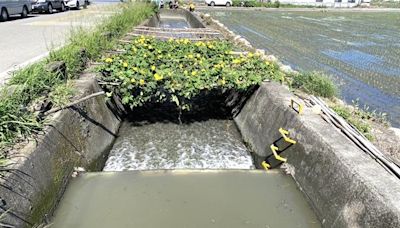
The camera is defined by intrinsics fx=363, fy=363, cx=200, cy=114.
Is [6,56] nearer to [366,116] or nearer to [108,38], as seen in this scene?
[108,38]

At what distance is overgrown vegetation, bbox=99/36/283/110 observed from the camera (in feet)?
19.2

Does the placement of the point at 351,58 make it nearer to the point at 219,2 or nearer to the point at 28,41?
the point at 28,41

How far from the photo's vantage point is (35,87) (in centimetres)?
461

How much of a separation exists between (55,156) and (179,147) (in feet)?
7.18

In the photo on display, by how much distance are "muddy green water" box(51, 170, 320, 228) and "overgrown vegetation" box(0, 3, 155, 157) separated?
3.01ft

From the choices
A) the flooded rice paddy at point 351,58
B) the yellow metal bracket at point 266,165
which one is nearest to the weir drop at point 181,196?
the yellow metal bracket at point 266,165

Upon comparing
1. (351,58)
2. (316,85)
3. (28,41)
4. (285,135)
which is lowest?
(351,58)

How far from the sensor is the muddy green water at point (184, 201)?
362cm

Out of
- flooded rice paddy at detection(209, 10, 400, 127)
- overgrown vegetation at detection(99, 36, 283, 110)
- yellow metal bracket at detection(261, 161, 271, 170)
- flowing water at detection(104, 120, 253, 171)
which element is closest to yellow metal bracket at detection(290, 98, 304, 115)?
yellow metal bracket at detection(261, 161, 271, 170)

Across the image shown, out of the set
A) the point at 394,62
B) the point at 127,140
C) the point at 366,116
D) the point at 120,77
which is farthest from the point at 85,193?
the point at 394,62

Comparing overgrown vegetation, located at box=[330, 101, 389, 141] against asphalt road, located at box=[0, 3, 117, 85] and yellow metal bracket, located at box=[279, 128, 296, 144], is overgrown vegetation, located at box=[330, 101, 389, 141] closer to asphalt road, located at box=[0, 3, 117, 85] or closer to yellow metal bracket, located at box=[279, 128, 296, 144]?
yellow metal bracket, located at box=[279, 128, 296, 144]

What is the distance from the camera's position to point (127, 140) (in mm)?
5938

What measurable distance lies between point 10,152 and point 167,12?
24.3m

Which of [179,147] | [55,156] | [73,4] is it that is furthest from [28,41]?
[73,4]
